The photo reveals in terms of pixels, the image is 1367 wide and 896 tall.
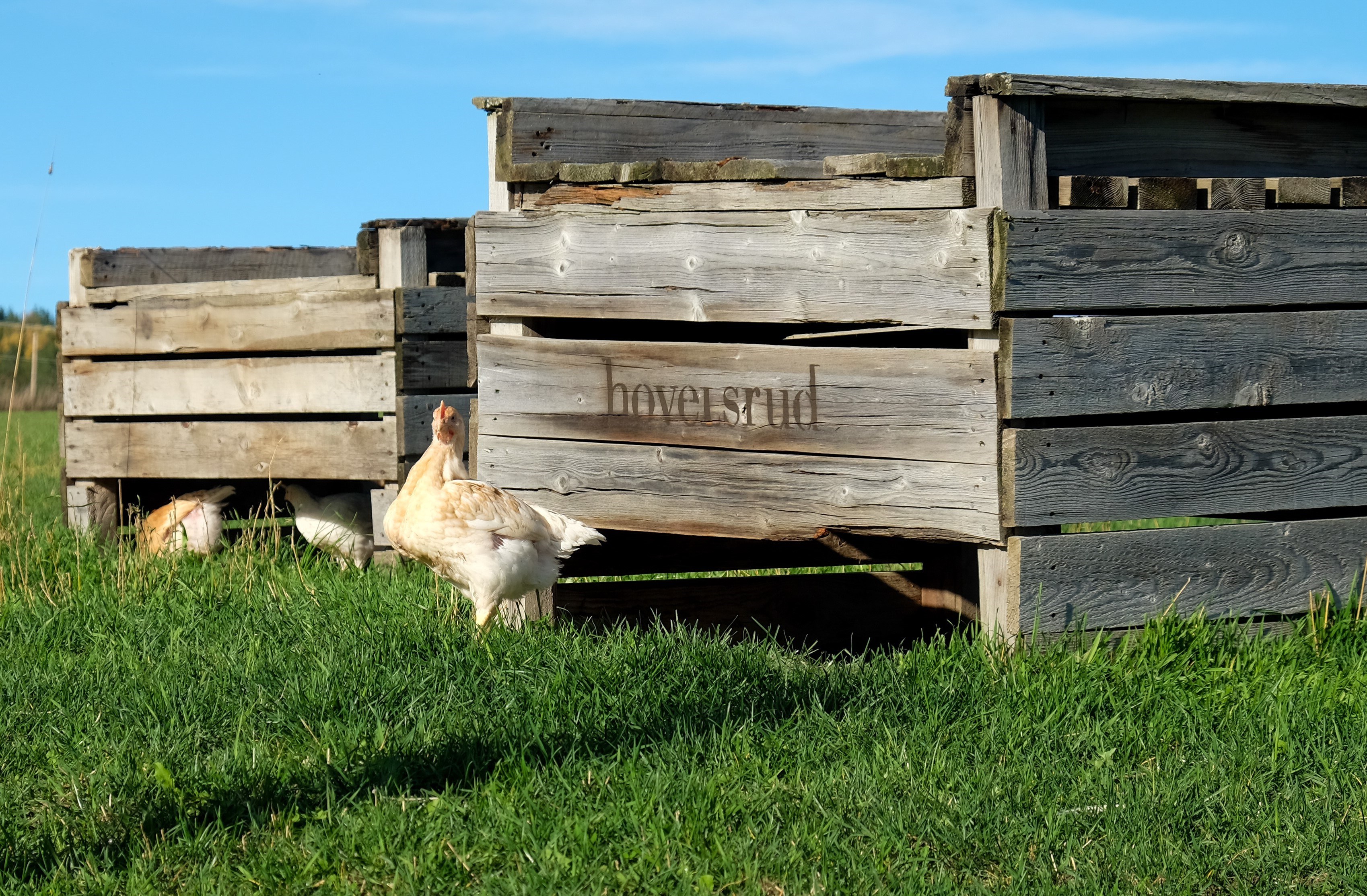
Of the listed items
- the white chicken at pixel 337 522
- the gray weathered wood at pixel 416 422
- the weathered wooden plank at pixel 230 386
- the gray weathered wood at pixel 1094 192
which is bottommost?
the white chicken at pixel 337 522

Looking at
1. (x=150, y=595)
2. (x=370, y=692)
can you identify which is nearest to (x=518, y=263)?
(x=370, y=692)

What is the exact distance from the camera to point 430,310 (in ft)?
23.6

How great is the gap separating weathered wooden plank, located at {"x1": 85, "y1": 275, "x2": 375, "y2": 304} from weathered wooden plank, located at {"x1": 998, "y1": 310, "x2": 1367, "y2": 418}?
4719mm

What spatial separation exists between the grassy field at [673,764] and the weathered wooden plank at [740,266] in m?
1.24

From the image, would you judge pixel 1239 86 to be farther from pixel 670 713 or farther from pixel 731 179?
pixel 670 713

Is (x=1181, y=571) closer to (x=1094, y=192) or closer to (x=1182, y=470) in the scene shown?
(x=1182, y=470)

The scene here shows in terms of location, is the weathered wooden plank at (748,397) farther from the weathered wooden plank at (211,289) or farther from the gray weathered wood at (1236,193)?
the weathered wooden plank at (211,289)

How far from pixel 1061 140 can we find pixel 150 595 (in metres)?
4.51

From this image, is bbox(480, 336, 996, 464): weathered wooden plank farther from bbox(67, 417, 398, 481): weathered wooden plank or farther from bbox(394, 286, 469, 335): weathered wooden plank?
bbox(67, 417, 398, 481): weathered wooden plank

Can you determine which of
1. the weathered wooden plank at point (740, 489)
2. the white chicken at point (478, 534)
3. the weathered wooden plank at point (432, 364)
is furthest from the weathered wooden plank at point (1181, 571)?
the weathered wooden plank at point (432, 364)

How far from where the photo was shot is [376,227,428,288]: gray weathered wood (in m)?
7.28

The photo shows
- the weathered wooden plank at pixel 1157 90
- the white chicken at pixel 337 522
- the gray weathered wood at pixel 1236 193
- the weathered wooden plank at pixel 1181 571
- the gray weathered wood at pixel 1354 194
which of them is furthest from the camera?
the white chicken at pixel 337 522

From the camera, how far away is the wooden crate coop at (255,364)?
7180mm

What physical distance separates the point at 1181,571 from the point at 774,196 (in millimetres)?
2036
